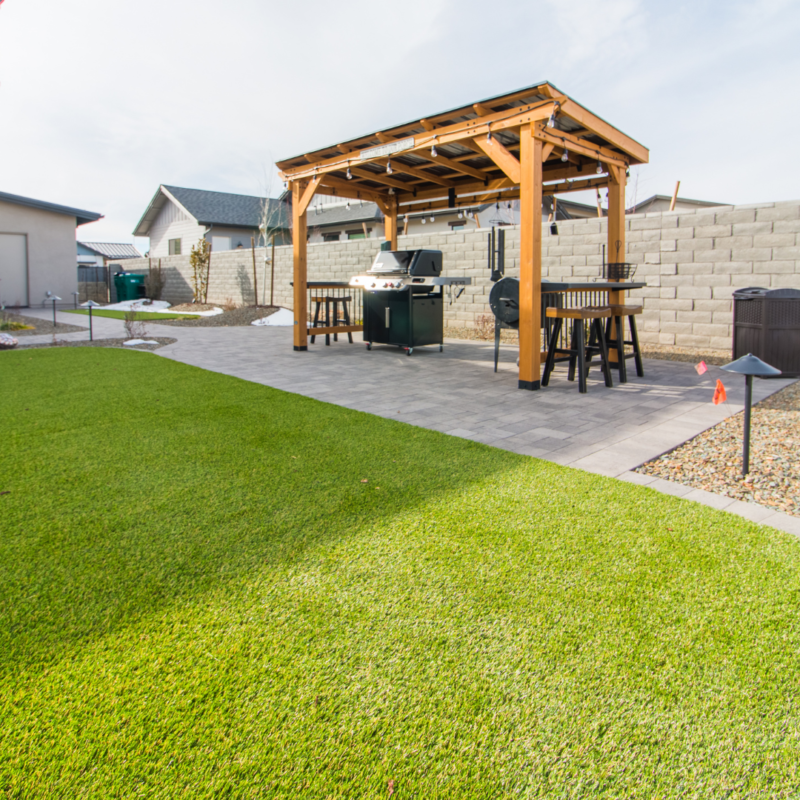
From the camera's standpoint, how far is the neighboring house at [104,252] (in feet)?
133

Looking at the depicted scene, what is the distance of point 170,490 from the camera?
260 cm

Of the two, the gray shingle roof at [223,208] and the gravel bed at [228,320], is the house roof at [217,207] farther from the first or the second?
the gravel bed at [228,320]

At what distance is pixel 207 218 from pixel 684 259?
21.2 metres

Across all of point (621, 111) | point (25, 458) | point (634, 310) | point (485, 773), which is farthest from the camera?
point (621, 111)

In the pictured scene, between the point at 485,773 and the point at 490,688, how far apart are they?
244mm

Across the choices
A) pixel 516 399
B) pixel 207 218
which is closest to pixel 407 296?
pixel 516 399

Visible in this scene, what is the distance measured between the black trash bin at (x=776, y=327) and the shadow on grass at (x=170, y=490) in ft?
12.9

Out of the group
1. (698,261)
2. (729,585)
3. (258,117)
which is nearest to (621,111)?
(698,261)

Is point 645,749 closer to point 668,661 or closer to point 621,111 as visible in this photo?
point 668,661

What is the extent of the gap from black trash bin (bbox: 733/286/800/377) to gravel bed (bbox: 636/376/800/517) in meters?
1.83

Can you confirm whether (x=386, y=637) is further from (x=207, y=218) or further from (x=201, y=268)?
(x=207, y=218)

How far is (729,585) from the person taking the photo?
5.90 ft

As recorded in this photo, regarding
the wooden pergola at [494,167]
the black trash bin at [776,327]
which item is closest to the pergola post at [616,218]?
the wooden pergola at [494,167]

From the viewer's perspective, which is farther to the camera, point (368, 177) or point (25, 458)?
point (368, 177)
